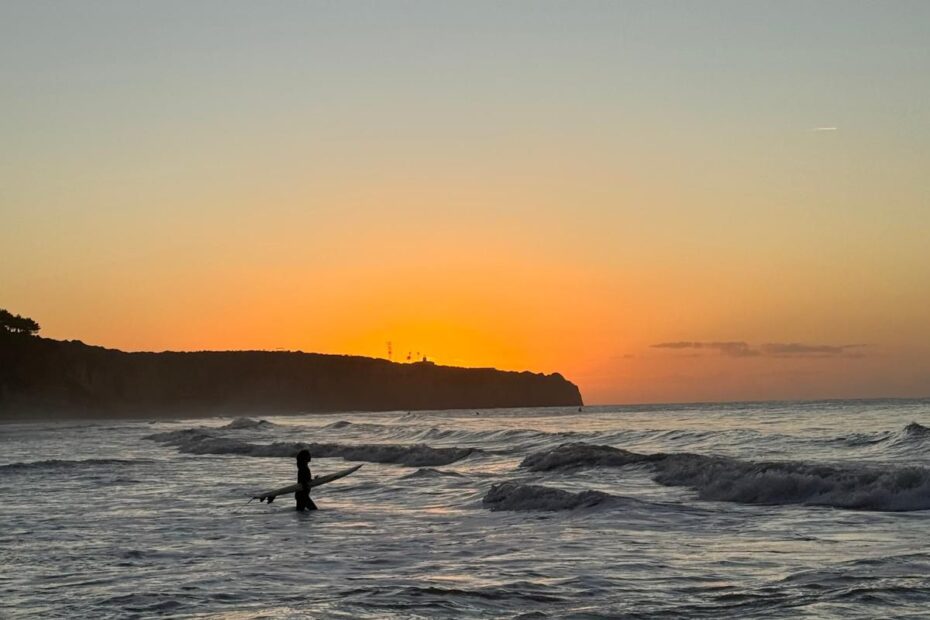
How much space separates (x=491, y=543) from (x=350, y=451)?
2791 cm

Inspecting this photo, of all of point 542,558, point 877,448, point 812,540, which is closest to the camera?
point 542,558

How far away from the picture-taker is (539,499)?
19656 mm

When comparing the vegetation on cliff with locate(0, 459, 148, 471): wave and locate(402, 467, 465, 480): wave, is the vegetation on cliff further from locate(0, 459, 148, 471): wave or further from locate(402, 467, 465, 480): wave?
locate(402, 467, 465, 480): wave

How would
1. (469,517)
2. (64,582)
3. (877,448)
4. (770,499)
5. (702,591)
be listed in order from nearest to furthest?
1. (702,591)
2. (64,582)
3. (469,517)
4. (770,499)
5. (877,448)

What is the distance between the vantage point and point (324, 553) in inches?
559

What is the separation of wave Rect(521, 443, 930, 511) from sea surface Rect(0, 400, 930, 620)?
50mm

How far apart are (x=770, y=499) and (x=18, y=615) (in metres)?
14.3

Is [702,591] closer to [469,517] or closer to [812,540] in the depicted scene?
[812,540]

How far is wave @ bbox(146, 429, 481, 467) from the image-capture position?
36281mm

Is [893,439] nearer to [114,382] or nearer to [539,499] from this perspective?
[539,499]

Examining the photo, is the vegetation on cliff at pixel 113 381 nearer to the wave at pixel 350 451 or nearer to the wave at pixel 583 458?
the wave at pixel 350 451

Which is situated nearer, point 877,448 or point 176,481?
point 176,481

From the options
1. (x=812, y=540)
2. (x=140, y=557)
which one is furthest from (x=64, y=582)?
(x=812, y=540)

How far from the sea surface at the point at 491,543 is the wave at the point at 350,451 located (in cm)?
691
